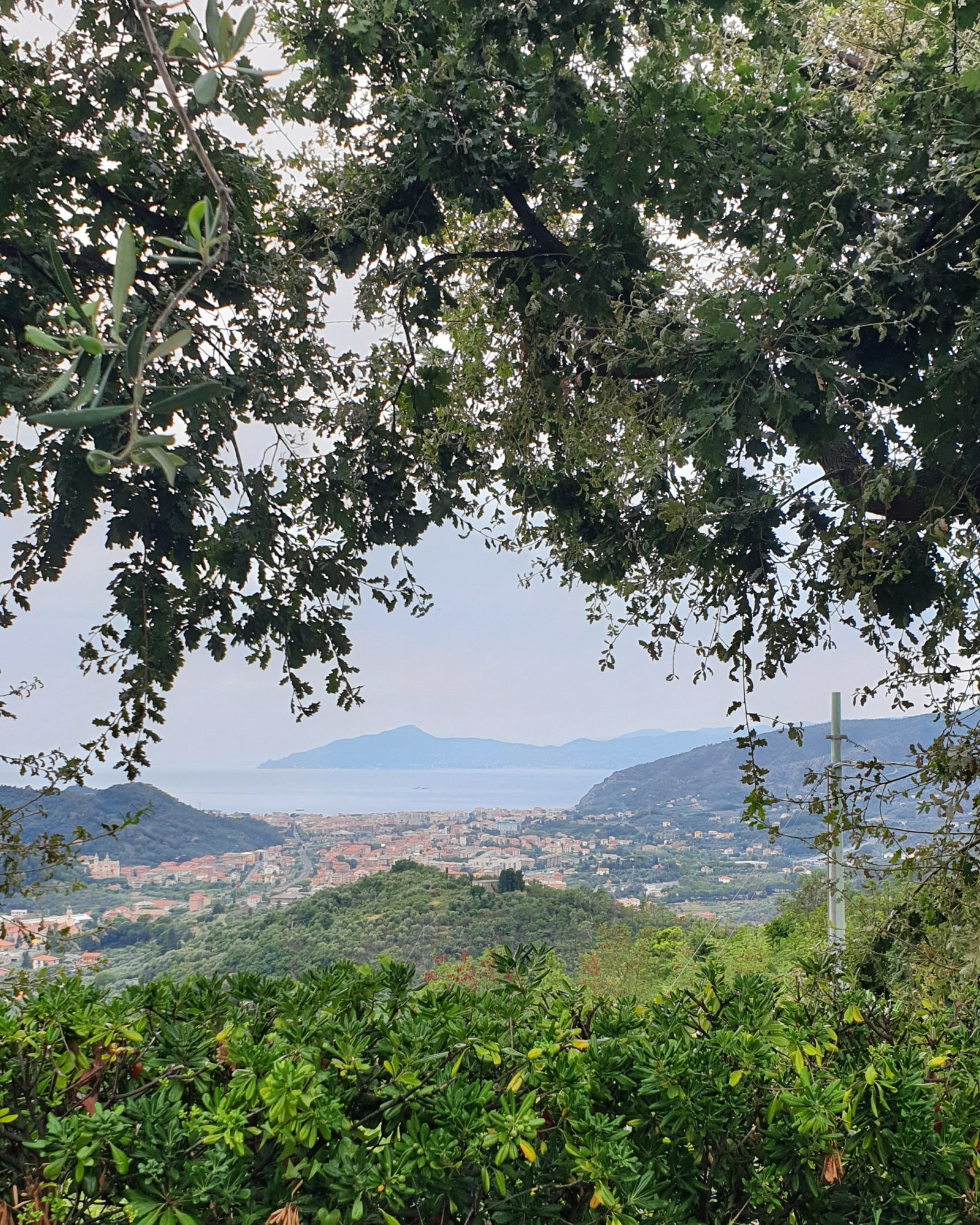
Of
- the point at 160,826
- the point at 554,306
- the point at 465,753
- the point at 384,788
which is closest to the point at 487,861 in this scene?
the point at 384,788

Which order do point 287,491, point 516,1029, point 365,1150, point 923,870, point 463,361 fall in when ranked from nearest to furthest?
point 365,1150 → point 516,1029 → point 923,870 → point 287,491 → point 463,361

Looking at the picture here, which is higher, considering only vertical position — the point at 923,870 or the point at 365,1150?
the point at 923,870

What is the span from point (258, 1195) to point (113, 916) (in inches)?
106

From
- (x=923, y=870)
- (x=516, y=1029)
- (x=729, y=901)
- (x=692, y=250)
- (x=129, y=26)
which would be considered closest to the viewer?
(x=516, y=1029)

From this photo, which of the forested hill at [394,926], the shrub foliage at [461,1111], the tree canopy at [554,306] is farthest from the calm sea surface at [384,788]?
the shrub foliage at [461,1111]

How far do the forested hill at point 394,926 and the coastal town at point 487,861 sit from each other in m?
0.13

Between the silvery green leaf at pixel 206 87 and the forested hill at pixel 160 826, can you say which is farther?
the forested hill at pixel 160 826

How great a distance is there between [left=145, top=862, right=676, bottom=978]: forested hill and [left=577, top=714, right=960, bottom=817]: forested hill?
118cm

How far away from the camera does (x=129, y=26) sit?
1932mm

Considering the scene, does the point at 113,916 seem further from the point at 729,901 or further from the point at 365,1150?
the point at 729,901

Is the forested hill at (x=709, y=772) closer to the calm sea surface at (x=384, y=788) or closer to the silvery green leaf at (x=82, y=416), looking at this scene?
the calm sea surface at (x=384, y=788)

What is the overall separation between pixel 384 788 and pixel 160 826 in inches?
71.3

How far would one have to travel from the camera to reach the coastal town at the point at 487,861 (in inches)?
169

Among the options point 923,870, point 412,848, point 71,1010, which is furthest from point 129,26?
point 412,848
